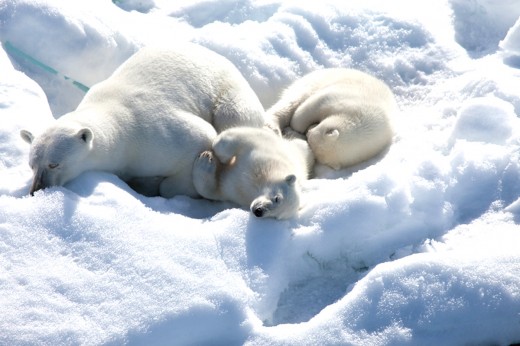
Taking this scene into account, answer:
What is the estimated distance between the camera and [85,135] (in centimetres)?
450

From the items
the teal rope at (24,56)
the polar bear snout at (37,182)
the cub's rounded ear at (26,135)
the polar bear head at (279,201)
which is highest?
the polar bear head at (279,201)

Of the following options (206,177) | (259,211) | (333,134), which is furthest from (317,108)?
(259,211)

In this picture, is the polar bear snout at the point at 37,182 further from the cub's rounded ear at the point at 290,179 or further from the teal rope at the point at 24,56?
the teal rope at the point at 24,56

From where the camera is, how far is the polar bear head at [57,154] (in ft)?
14.3

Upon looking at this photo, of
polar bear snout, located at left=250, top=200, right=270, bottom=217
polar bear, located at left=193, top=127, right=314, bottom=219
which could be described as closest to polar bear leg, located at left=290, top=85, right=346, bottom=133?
polar bear, located at left=193, top=127, right=314, bottom=219

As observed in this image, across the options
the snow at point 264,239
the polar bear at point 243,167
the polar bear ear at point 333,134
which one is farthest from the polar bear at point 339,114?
the polar bear at point 243,167

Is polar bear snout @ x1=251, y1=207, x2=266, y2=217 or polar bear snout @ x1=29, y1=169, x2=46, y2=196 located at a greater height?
polar bear snout @ x1=251, y1=207, x2=266, y2=217

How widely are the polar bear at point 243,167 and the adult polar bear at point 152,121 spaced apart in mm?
157

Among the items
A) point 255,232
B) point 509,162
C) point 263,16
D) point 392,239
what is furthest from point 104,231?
point 263,16

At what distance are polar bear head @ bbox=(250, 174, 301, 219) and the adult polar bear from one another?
0.80 metres

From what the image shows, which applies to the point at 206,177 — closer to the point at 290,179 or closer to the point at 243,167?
the point at 243,167

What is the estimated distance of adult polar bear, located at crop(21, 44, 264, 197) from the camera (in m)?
4.47

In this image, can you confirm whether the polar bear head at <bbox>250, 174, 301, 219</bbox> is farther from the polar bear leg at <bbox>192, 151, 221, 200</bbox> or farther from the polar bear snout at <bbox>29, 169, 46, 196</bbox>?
the polar bear snout at <bbox>29, 169, 46, 196</bbox>

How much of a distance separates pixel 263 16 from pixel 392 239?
3.68 meters
